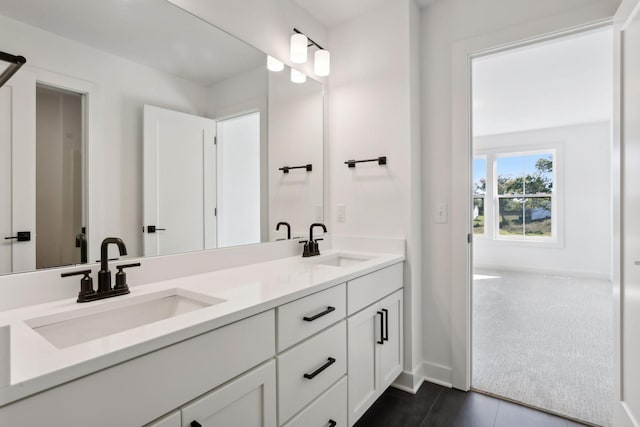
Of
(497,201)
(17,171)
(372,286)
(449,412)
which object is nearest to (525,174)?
(497,201)

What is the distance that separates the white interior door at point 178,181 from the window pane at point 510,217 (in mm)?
5866

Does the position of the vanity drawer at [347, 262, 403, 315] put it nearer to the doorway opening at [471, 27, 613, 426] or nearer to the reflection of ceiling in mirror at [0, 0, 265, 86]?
the doorway opening at [471, 27, 613, 426]

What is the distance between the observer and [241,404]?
0.99 m

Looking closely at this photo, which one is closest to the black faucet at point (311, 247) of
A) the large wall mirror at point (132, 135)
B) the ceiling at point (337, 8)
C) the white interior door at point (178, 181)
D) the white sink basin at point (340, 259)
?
the white sink basin at point (340, 259)

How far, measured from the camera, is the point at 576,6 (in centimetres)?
172

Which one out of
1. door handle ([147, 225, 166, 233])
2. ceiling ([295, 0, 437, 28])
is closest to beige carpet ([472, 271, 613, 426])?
door handle ([147, 225, 166, 233])

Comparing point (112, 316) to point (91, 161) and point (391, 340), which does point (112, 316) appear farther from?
point (391, 340)

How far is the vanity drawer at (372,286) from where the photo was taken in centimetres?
156

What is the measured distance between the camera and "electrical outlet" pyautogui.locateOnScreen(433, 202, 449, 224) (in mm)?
2137

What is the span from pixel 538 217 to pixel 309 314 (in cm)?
592

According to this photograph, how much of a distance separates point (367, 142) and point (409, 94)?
394mm

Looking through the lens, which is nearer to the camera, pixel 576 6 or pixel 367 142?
pixel 576 6

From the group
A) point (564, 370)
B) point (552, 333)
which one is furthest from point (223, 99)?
point (552, 333)

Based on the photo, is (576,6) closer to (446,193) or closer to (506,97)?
(446,193)
